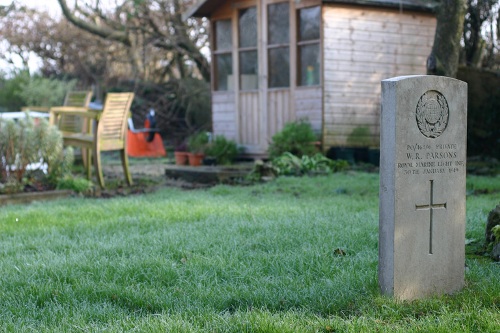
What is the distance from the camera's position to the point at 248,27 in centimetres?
1417

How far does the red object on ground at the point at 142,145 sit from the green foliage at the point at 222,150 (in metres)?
3.96

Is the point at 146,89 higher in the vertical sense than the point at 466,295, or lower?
higher

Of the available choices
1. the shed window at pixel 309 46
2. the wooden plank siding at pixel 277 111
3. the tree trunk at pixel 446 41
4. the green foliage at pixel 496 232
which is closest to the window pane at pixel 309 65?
the shed window at pixel 309 46

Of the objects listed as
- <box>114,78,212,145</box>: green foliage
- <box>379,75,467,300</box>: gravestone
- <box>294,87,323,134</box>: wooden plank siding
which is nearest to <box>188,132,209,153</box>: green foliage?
<box>294,87,323,134</box>: wooden plank siding

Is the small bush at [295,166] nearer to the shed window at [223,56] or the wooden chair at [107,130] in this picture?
the wooden chair at [107,130]

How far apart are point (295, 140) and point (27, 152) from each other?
5.09m

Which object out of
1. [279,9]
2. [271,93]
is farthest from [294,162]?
[279,9]

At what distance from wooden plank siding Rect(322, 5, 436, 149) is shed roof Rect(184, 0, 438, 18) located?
163 mm

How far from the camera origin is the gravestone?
3590mm

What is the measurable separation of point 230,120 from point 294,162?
3566mm

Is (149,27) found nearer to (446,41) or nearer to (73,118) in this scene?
(73,118)

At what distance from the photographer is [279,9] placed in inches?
535

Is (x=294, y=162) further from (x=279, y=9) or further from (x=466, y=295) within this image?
(x=466, y=295)

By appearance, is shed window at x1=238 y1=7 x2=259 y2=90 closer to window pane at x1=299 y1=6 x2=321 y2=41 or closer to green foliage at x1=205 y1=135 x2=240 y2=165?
window pane at x1=299 y1=6 x2=321 y2=41
